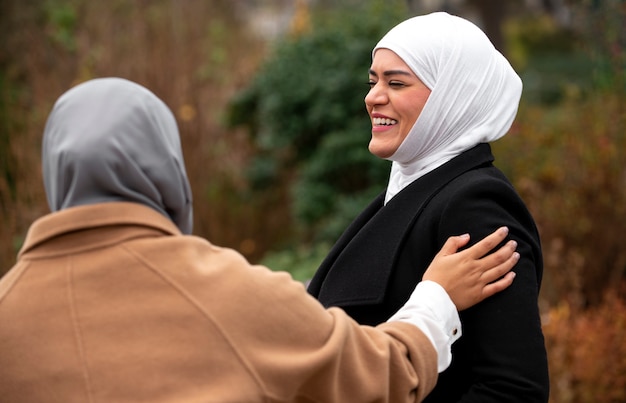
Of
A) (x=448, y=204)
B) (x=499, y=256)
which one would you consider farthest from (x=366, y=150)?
(x=499, y=256)

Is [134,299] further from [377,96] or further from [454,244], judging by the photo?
[377,96]

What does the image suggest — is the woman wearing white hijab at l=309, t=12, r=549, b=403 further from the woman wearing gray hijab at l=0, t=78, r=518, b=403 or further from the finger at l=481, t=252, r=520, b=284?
the woman wearing gray hijab at l=0, t=78, r=518, b=403

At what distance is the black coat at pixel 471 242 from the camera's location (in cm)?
229

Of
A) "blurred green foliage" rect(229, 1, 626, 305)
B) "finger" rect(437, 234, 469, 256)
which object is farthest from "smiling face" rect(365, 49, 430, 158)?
"blurred green foliage" rect(229, 1, 626, 305)

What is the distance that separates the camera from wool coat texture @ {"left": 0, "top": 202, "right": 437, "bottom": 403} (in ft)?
6.20

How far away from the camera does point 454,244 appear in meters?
2.32

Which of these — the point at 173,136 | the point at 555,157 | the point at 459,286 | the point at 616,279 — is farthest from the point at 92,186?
the point at 555,157

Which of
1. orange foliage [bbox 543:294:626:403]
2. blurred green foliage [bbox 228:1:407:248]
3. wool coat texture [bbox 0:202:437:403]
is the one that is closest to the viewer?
wool coat texture [bbox 0:202:437:403]

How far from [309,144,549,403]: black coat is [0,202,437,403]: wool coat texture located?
481 millimetres

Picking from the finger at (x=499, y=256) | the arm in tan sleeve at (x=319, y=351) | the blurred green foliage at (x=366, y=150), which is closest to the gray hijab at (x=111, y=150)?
the arm in tan sleeve at (x=319, y=351)

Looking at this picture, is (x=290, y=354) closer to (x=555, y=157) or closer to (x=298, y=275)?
(x=298, y=275)

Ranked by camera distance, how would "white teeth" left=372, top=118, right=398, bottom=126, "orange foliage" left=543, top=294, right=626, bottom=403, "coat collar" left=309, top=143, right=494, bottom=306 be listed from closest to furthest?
"coat collar" left=309, top=143, right=494, bottom=306
"white teeth" left=372, top=118, right=398, bottom=126
"orange foliage" left=543, top=294, right=626, bottom=403

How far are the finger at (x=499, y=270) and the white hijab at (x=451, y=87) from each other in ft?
1.20

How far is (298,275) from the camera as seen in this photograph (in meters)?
5.45
